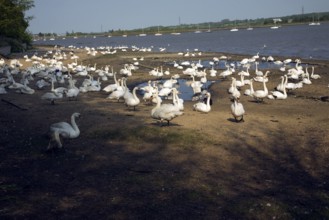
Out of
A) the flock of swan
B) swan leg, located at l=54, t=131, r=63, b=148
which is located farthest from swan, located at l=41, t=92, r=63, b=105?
swan leg, located at l=54, t=131, r=63, b=148

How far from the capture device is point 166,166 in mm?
10664

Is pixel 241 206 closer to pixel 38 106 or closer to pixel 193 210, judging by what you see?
pixel 193 210

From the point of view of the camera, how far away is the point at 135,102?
17766 millimetres

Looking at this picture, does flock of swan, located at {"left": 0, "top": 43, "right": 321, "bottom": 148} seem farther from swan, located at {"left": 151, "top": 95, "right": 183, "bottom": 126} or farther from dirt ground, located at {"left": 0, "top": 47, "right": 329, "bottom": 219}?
dirt ground, located at {"left": 0, "top": 47, "right": 329, "bottom": 219}

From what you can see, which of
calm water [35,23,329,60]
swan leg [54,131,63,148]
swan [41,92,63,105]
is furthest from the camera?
calm water [35,23,329,60]

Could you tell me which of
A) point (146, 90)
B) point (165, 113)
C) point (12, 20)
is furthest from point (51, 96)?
point (12, 20)

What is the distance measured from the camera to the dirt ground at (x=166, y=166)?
821cm

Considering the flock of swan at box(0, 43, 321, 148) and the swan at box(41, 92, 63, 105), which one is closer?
the flock of swan at box(0, 43, 321, 148)

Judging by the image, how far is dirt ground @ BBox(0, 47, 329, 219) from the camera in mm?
8211

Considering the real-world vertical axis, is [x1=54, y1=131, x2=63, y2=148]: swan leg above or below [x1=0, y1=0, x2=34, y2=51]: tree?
below

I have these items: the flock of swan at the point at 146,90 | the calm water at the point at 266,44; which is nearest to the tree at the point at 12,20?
the flock of swan at the point at 146,90

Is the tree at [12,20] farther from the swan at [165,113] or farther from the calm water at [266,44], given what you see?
the swan at [165,113]

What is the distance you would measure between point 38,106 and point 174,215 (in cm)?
1229

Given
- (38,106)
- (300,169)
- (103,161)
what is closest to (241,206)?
(300,169)
